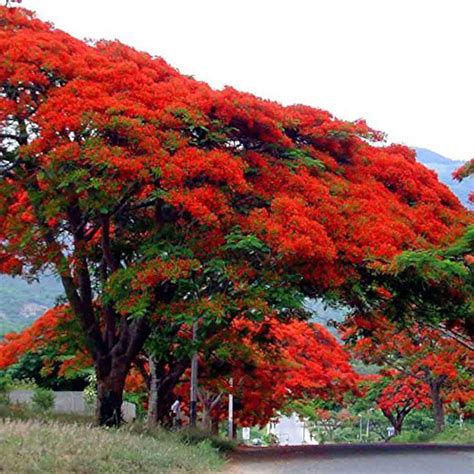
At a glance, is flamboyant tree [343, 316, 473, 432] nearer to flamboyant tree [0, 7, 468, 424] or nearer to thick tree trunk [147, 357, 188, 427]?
thick tree trunk [147, 357, 188, 427]

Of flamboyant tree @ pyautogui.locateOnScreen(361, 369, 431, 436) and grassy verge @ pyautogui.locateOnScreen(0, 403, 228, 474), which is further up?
flamboyant tree @ pyautogui.locateOnScreen(361, 369, 431, 436)

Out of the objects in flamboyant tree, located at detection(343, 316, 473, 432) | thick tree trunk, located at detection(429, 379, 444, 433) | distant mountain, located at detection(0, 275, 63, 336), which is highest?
distant mountain, located at detection(0, 275, 63, 336)

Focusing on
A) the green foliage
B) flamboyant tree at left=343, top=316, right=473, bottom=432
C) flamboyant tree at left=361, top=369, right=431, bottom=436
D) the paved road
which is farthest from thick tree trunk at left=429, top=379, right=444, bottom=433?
the green foliage

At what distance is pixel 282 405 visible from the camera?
38281 millimetres

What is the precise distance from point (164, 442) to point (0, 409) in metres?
4.38

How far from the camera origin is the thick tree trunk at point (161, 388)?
26.3m

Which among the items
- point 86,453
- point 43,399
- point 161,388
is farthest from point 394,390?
point 86,453

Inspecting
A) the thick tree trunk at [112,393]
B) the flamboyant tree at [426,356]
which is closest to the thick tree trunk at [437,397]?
the flamboyant tree at [426,356]

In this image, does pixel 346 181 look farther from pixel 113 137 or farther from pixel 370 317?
pixel 113 137

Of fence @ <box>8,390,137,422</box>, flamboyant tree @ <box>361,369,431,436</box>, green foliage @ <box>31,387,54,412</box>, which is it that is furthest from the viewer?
flamboyant tree @ <box>361,369,431,436</box>

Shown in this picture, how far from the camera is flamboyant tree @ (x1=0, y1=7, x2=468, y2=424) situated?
17.3 m

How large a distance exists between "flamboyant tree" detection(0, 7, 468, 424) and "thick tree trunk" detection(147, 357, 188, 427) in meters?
5.95

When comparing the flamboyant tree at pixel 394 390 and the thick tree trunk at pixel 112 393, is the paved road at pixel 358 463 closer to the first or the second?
the thick tree trunk at pixel 112 393

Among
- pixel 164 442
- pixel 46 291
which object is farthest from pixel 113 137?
pixel 46 291
